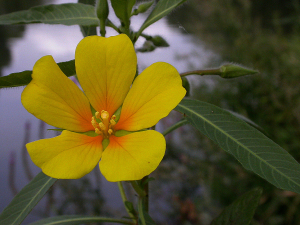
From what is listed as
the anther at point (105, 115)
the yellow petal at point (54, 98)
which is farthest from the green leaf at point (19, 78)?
the anther at point (105, 115)

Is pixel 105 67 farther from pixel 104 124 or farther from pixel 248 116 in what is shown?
pixel 248 116

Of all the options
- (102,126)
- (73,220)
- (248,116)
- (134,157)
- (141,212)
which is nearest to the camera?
(134,157)

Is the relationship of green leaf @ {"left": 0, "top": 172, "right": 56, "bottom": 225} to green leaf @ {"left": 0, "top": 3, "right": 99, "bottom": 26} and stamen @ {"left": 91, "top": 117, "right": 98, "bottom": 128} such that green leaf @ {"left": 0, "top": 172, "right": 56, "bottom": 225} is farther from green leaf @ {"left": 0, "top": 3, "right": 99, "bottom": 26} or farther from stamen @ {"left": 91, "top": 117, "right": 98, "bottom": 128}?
green leaf @ {"left": 0, "top": 3, "right": 99, "bottom": 26}

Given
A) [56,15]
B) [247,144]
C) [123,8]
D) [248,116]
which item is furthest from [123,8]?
[248,116]

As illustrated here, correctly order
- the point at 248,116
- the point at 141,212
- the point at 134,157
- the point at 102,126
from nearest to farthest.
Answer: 1. the point at 134,157
2. the point at 102,126
3. the point at 141,212
4. the point at 248,116

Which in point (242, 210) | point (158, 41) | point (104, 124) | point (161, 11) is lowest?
point (242, 210)

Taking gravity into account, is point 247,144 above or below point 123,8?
below

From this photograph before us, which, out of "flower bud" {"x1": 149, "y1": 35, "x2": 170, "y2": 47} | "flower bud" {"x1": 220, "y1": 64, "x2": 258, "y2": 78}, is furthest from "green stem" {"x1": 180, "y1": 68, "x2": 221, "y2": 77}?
"flower bud" {"x1": 149, "y1": 35, "x2": 170, "y2": 47}
